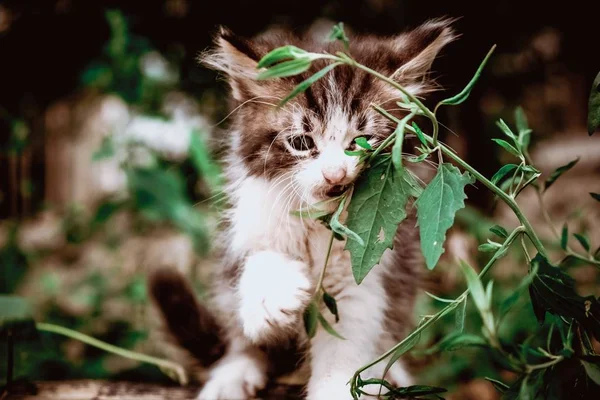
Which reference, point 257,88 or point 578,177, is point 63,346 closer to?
point 257,88

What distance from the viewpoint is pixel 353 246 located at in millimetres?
1033

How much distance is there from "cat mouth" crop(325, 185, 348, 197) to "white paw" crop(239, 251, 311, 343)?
20cm

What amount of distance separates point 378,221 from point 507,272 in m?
2.27

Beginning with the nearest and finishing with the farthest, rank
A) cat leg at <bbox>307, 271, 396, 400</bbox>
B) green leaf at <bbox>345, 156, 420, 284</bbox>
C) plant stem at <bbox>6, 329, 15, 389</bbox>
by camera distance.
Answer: green leaf at <bbox>345, 156, 420, 284</bbox>
cat leg at <bbox>307, 271, 396, 400</bbox>
plant stem at <bbox>6, 329, 15, 389</bbox>

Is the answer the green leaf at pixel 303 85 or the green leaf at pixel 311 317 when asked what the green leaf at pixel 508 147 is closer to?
the green leaf at pixel 303 85

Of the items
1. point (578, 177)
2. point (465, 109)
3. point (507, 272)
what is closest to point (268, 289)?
point (465, 109)

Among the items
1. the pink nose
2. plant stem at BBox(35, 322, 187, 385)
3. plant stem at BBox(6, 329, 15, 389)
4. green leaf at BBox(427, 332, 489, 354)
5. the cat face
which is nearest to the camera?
green leaf at BBox(427, 332, 489, 354)

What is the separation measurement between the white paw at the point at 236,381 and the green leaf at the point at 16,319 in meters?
0.56

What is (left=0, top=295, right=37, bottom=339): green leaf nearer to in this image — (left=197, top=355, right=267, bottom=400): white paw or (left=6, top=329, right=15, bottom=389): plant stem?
(left=6, top=329, right=15, bottom=389): plant stem

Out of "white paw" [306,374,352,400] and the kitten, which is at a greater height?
the kitten

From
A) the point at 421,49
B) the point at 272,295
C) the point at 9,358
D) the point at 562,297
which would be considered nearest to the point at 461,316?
the point at 562,297

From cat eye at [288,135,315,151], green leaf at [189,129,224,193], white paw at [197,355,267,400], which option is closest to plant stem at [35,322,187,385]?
white paw at [197,355,267,400]

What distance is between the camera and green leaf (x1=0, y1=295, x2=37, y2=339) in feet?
5.21

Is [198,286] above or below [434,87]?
below
